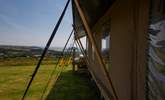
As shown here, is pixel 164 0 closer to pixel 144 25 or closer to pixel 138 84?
pixel 144 25

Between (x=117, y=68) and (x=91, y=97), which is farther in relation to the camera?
(x=91, y=97)

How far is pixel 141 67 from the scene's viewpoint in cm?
196

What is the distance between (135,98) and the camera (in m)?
2.12

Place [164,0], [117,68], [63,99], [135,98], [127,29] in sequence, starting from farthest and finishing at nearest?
[63,99], [117,68], [127,29], [135,98], [164,0]

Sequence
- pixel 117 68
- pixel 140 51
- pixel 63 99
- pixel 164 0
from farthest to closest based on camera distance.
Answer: pixel 63 99 < pixel 117 68 < pixel 140 51 < pixel 164 0

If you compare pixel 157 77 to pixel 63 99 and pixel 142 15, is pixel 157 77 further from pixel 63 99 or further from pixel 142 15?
pixel 63 99

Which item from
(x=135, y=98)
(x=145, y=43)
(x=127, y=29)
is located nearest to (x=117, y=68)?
(x=127, y=29)

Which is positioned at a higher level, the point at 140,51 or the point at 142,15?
the point at 142,15

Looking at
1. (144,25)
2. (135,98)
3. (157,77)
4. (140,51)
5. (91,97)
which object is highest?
(144,25)

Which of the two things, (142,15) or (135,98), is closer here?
(142,15)

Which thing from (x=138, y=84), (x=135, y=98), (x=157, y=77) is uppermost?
(x=157, y=77)

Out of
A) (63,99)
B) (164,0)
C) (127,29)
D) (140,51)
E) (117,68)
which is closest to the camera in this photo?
(164,0)

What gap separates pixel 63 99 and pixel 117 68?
298 centimetres

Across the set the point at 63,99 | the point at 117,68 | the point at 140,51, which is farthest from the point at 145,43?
the point at 63,99
